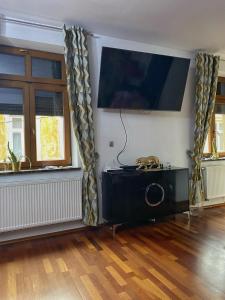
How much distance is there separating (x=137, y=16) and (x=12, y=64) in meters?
1.60

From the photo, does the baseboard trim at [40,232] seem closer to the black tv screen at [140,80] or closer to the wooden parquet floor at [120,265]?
the wooden parquet floor at [120,265]

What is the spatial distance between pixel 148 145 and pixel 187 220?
1.23 m

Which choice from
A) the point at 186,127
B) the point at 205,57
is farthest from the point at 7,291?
the point at 205,57

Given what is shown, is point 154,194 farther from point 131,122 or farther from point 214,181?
point 214,181

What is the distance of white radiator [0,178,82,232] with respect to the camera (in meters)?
2.60

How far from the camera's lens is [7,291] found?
1.83m

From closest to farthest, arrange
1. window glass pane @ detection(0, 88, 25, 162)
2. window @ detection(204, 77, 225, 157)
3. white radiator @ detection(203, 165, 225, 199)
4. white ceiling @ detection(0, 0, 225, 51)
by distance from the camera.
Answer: white ceiling @ detection(0, 0, 225, 51) → window glass pane @ detection(0, 88, 25, 162) → white radiator @ detection(203, 165, 225, 199) → window @ detection(204, 77, 225, 157)

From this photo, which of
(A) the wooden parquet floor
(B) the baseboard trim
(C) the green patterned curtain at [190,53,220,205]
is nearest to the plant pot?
(B) the baseboard trim

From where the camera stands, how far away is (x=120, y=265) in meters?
2.16

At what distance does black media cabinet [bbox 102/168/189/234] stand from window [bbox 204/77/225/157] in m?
1.19

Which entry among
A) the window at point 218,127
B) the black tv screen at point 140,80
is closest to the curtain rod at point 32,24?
the black tv screen at point 140,80

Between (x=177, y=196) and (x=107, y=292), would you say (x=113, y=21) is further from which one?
(x=107, y=292)

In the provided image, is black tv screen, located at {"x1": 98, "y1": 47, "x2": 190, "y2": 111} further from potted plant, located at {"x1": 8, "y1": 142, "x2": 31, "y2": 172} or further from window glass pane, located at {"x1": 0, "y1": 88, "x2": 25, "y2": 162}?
potted plant, located at {"x1": 8, "y1": 142, "x2": 31, "y2": 172}

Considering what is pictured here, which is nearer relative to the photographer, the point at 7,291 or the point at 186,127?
the point at 7,291
